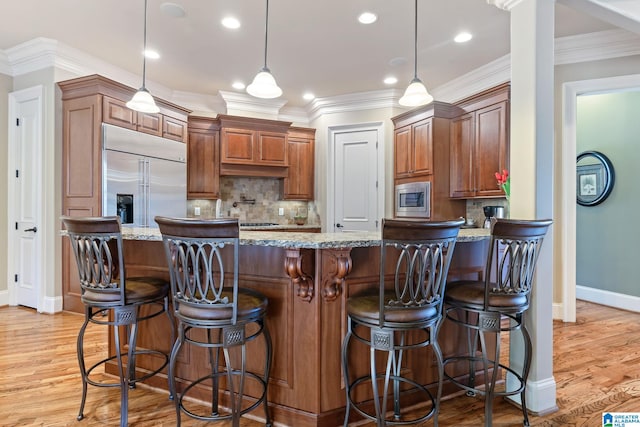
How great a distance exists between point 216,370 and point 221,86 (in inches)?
160

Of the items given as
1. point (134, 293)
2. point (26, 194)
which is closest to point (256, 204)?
point (26, 194)

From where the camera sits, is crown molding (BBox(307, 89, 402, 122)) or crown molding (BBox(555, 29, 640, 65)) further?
crown molding (BBox(307, 89, 402, 122))

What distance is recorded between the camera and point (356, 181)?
208 inches

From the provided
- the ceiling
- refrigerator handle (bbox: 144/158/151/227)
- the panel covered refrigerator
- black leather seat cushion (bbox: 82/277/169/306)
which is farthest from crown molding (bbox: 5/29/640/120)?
black leather seat cushion (bbox: 82/277/169/306)

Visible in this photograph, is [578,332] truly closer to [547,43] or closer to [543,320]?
[543,320]

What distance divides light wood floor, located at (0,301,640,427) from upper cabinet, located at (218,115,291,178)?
Result: 277cm

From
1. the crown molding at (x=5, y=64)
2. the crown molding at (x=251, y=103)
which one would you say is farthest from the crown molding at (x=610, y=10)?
the crown molding at (x=5, y=64)

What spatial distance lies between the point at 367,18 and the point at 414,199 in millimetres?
2224

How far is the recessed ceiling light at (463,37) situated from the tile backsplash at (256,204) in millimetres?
3204

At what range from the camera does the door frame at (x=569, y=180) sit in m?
3.53

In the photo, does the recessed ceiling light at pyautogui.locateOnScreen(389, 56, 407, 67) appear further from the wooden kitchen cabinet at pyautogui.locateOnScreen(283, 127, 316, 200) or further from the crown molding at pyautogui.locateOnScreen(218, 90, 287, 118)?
the crown molding at pyautogui.locateOnScreen(218, 90, 287, 118)

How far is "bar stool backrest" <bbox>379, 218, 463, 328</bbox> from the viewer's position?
1454 mm

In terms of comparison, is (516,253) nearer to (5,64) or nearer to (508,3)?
(508,3)

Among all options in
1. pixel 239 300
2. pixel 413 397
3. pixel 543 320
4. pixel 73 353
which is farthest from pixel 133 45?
pixel 543 320
